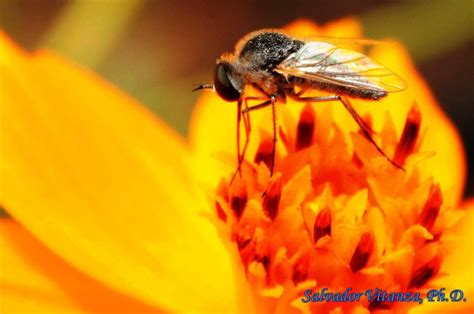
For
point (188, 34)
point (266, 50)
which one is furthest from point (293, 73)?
point (188, 34)

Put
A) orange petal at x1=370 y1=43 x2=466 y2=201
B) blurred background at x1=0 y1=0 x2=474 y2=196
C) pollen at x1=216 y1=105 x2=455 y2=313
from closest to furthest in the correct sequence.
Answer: pollen at x1=216 y1=105 x2=455 y2=313, orange petal at x1=370 y1=43 x2=466 y2=201, blurred background at x1=0 y1=0 x2=474 y2=196

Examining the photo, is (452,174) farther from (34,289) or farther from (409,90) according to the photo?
(34,289)

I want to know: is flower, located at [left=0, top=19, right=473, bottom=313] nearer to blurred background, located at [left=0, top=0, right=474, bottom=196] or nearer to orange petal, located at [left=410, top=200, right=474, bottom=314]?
orange petal, located at [left=410, top=200, right=474, bottom=314]

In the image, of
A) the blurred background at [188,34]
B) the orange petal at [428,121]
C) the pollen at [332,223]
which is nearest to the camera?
the pollen at [332,223]

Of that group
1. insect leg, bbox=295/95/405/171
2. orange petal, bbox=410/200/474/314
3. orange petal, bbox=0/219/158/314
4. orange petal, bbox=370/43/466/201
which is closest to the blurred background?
orange petal, bbox=370/43/466/201

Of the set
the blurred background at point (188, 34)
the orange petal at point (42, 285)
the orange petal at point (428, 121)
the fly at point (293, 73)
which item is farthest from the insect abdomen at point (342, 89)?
the blurred background at point (188, 34)

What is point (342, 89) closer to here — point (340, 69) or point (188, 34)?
point (340, 69)

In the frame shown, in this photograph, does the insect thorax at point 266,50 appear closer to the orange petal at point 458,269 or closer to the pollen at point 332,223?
the pollen at point 332,223

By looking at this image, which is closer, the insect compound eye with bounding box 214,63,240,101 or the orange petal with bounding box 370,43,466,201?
the insect compound eye with bounding box 214,63,240,101
